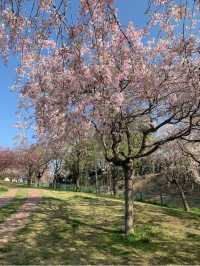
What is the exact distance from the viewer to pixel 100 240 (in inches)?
543

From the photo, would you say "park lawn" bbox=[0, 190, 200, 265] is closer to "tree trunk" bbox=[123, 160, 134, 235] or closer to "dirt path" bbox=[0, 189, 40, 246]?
"dirt path" bbox=[0, 189, 40, 246]

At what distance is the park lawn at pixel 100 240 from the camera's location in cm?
1144

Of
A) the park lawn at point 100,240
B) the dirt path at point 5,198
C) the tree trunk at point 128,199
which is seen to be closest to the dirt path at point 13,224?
the park lawn at point 100,240

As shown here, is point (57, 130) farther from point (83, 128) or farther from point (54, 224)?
point (54, 224)

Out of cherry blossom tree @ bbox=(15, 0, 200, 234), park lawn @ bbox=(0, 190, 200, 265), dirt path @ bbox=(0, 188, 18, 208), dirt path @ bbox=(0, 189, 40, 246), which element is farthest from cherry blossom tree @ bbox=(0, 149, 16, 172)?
cherry blossom tree @ bbox=(15, 0, 200, 234)

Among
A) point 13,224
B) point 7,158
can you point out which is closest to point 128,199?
point 13,224

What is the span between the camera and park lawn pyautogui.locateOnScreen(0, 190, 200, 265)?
1144cm

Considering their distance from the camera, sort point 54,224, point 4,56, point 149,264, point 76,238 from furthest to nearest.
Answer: point 54,224
point 76,238
point 149,264
point 4,56

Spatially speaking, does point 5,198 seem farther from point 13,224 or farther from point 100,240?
point 100,240

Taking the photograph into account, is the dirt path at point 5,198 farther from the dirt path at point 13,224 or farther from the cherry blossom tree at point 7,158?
the cherry blossom tree at point 7,158

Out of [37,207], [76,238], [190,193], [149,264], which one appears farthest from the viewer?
[190,193]

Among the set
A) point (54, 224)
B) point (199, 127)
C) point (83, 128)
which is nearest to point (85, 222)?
point (54, 224)

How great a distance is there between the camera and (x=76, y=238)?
1386 cm

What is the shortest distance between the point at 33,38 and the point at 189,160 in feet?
85.5
